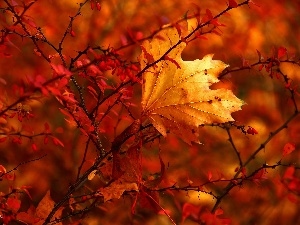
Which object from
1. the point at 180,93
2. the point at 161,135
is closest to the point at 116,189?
the point at 180,93

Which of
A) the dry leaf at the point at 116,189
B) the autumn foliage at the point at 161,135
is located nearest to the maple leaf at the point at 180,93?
the dry leaf at the point at 116,189

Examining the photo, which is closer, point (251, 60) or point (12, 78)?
point (12, 78)

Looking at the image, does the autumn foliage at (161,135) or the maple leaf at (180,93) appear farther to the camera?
the autumn foliage at (161,135)

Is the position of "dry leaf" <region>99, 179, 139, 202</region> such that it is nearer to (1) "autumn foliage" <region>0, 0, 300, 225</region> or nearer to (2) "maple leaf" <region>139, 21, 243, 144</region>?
(2) "maple leaf" <region>139, 21, 243, 144</region>

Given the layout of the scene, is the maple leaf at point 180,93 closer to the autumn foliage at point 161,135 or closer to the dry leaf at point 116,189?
the dry leaf at point 116,189

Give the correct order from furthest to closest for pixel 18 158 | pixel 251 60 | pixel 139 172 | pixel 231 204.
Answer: pixel 251 60 < pixel 231 204 < pixel 18 158 < pixel 139 172

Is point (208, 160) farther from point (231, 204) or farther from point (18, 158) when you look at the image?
point (18, 158)

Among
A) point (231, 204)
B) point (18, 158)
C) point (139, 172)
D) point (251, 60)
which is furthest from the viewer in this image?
point (251, 60)

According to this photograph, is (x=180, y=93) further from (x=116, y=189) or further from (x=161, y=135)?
(x=161, y=135)

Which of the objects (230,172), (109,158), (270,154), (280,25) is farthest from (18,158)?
(280,25)
